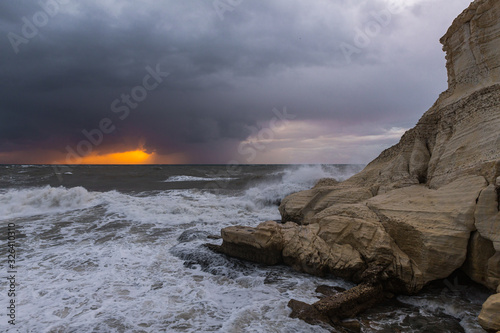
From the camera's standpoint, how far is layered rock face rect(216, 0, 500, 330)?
5023 mm

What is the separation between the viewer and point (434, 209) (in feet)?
18.4

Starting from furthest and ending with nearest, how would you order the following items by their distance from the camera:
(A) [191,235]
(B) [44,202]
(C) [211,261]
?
(B) [44,202] < (A) [191,235] < (C) [211,261]

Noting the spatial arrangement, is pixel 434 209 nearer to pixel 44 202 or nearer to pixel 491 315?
pixel 491 315

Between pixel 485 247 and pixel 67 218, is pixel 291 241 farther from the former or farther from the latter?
pixel 67 218

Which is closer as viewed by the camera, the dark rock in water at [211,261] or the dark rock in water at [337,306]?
the dark rock in water at [337,306]

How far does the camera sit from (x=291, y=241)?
665 centimetres

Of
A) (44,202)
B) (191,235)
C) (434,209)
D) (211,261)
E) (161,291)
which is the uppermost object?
(434,209)

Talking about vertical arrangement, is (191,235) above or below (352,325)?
above

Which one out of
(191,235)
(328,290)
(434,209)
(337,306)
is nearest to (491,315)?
(337,306)

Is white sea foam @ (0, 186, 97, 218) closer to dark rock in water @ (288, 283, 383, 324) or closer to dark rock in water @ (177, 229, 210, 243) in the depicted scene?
dark rock in water @ (177, 229, 210, 243)

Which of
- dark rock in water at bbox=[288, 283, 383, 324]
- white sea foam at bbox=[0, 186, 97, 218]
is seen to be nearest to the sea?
dark rock in water at bbox=[288, 283, 383, 324]

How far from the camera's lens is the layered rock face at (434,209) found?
198 inches

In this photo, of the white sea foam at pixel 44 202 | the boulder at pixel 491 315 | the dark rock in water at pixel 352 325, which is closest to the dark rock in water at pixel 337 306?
the dark rock in water at pixel 352 325

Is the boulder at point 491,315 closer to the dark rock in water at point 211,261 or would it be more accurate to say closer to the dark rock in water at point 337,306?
the dark rock in water at point 337,306
